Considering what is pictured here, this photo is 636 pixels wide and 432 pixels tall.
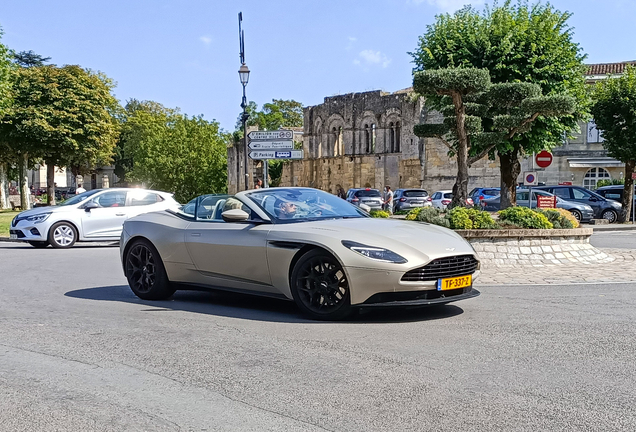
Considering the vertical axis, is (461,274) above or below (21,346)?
above

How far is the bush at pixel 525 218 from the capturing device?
13.1 metres

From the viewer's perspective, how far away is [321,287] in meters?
7.20

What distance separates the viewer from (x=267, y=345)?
6172 mm

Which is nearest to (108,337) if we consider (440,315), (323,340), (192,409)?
(323,340)

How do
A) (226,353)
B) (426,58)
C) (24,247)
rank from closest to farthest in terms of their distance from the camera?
(226,353) < (24,247) < (426,58)

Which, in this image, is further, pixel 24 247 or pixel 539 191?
pixel 539 191

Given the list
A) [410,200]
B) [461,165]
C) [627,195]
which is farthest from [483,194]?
[461,165]

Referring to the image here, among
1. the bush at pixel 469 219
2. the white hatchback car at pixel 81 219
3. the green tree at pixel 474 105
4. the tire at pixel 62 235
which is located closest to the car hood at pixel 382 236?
the bush at pixel 469 219

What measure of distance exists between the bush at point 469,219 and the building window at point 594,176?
1524 inches

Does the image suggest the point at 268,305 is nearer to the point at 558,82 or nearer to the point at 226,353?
the point at 226,353

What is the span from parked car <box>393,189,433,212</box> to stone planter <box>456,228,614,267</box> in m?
25.2

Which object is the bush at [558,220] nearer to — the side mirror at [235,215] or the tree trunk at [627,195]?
the side mirror at [235,215]

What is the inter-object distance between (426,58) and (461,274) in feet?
67.6

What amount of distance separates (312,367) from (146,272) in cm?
415
